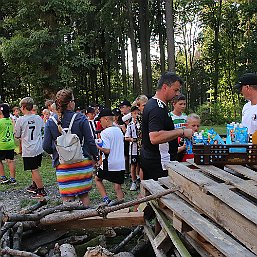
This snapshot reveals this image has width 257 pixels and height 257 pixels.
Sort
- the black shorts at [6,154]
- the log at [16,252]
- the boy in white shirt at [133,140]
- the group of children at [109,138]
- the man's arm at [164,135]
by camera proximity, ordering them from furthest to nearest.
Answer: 1. the black shorts at [6,154]
2. the boy in white shirt at [133,140]
3. the group of children at [109,138]
4. the man's arm at [164,135]
5. the log at [16,252]

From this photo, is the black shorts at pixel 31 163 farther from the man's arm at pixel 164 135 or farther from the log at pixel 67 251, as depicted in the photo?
the log at pixel 67 251

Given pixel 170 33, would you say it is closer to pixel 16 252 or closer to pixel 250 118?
pixel 250 118

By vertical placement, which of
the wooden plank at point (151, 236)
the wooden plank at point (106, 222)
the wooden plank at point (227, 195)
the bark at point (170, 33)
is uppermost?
the bark at point (170, 33)

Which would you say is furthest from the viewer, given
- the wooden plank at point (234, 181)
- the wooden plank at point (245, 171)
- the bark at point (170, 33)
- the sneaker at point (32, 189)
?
the bark at point (170, 33)

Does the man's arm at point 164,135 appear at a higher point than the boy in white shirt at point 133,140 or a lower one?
higher

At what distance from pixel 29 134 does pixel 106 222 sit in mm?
4414

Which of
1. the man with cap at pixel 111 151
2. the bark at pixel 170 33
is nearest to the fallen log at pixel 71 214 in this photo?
the man with cap at pixel 111 151

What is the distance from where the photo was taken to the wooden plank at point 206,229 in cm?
271

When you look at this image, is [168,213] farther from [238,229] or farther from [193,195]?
[238,229]

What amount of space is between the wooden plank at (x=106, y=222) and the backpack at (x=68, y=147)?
3.68 ft

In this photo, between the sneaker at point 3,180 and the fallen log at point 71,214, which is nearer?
the fallen log at point 71,214

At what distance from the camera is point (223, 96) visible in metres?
47.0

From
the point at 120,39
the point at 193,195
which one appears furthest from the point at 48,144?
the point at 120,39

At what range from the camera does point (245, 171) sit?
3.70 metres
